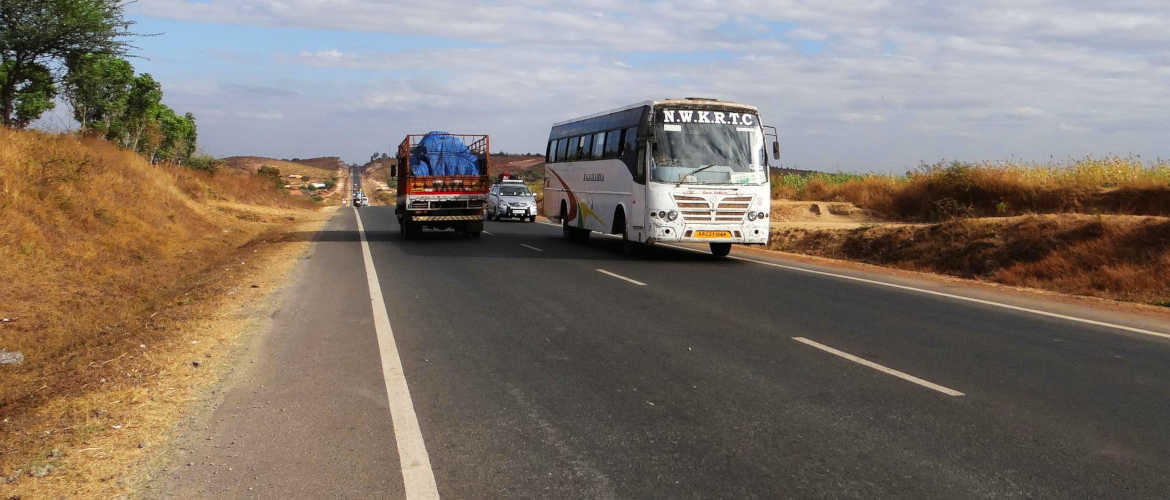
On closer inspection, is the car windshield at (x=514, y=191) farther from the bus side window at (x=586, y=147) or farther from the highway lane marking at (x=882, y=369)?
the highway lane marking at (x=882, y=369)

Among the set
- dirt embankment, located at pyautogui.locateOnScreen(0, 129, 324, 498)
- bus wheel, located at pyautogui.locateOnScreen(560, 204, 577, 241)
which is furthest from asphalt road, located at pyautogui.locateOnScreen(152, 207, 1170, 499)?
bus wheel, located at pyautogui.locateOnScreen(560, 204, 577, 241)

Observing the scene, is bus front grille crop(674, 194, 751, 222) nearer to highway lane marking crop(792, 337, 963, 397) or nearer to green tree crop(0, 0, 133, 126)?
highway lane marking crop(792, 337, 963, 397)

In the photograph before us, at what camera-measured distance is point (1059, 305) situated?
1187 centimetres

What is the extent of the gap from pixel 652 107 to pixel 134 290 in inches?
396

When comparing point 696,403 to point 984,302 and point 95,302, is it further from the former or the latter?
point 95,302

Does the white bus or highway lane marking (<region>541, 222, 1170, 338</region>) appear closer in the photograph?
highway lane marking (<region>541, 222, 1170, 338</region>)

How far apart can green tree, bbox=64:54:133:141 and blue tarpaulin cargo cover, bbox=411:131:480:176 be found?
10.2 meters

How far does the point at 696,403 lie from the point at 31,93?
1081 inches

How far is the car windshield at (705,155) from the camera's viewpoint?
56.7ft

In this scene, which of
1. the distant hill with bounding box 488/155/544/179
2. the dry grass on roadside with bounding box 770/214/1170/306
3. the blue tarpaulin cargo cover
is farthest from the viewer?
the distant hill with bounding box 488/155/544/179

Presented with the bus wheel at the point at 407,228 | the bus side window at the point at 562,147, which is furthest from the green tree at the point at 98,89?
the bus side window at the point at 562,147

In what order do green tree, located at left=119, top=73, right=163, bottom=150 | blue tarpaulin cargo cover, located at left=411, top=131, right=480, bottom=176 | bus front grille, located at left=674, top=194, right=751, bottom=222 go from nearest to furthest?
bus front grille, located at left=674, top=194, right=751, bottom=222 → blue tarpaulin cargo cover, located at left=411, top=131, right=480, bottom=176 → green tree, located at left=119, top=73, right=163, bottom=150

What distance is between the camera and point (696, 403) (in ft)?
20.1

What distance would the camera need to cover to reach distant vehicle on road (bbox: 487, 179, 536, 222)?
120ft
